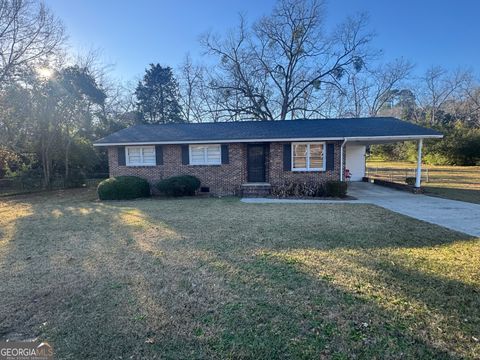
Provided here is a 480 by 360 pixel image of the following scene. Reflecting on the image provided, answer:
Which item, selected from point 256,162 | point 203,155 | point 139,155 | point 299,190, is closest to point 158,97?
point 139,155

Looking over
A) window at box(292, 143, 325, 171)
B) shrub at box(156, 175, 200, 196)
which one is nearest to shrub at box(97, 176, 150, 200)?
shrub at box(156, 175, 200, 196)

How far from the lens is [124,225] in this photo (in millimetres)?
7160

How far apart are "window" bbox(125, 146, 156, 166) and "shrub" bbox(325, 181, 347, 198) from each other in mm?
8713

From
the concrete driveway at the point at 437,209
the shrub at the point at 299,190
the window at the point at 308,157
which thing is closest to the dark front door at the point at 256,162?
the shrub at the point at 299,190

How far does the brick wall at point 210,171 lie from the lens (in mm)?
13086

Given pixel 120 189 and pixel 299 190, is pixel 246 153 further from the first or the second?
pixel 120 189

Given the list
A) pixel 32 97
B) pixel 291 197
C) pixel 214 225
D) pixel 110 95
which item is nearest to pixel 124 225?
pixel 214 225

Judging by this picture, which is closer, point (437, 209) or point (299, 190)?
point (437, 209)

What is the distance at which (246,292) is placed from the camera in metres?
3.43

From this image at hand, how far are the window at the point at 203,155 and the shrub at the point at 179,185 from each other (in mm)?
1041

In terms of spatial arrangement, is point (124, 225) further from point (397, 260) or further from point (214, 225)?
point (397, 260)

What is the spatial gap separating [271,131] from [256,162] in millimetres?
1761

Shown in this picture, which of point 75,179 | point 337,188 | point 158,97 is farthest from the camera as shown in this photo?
point 158,97

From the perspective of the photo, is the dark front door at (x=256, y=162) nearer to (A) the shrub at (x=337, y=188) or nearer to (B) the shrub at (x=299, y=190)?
(B) the shrub at (x=299, y=190)
